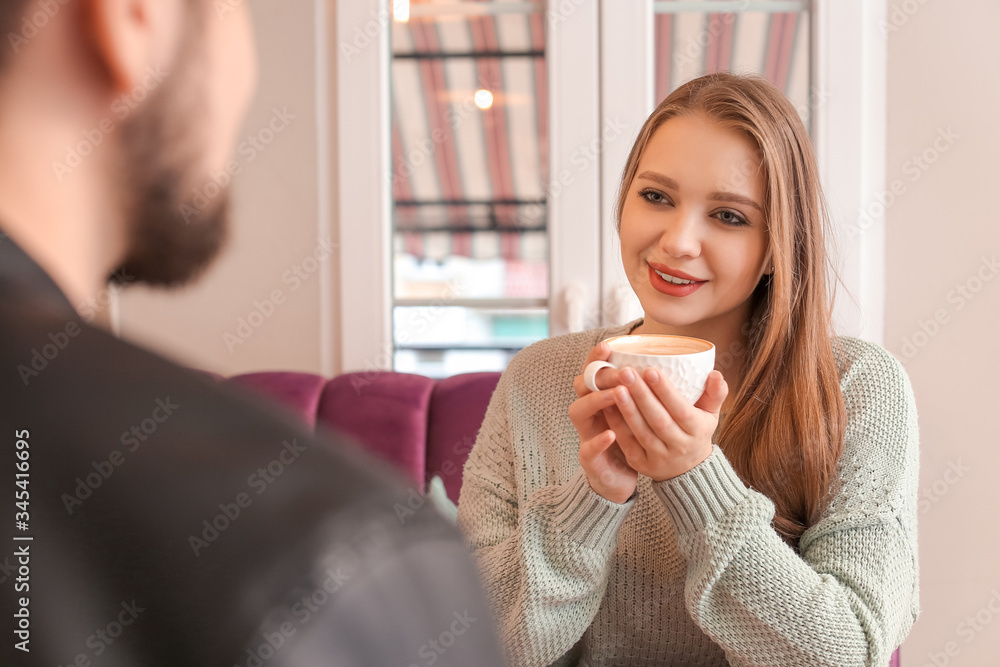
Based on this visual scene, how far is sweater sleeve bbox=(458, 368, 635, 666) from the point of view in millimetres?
938

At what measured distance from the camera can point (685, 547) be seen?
0.90 metres

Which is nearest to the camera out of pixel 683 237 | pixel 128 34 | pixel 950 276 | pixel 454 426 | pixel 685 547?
pixel 128 34

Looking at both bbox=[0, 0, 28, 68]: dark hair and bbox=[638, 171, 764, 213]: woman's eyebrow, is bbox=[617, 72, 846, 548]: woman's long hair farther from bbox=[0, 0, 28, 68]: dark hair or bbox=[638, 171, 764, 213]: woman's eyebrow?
bbox=[0, 0, 28, 68]: dark hair

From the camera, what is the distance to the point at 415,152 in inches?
75.2

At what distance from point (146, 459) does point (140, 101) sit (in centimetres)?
7

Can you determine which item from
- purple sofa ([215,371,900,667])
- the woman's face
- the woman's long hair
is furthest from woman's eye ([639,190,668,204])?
purple sofa ([215,371,900,667])

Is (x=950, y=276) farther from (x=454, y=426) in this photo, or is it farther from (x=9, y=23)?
(x=9, y=23)

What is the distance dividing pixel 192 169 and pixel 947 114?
2.02 meters

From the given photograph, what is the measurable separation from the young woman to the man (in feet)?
2.17

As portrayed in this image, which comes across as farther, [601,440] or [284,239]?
[284,239]

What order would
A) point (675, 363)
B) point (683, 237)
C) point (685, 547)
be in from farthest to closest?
point (683, 237) < point (685, 547) < point (675, 363)

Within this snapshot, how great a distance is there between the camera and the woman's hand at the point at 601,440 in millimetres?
826

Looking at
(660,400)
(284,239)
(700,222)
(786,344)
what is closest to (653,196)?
(700,222)

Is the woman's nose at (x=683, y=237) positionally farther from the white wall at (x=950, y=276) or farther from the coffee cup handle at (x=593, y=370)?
the white wall at (x=950, y=276)
